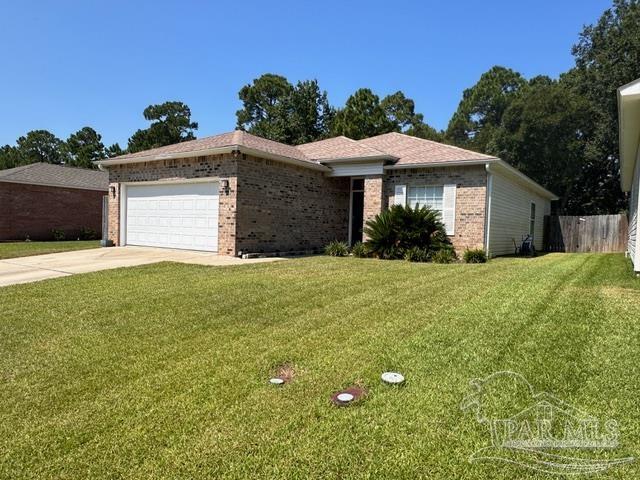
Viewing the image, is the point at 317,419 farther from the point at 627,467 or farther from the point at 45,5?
the point at 45,5

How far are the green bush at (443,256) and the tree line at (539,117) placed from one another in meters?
20.6

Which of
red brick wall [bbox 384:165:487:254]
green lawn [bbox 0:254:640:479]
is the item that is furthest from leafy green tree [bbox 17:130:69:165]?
green lawn [bbox 0:254:640:479]

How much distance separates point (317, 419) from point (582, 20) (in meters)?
36.0

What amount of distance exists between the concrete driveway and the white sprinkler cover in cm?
760

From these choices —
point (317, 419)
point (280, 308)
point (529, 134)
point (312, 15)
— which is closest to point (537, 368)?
point (317, 419)

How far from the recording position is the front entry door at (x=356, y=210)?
16484 mm

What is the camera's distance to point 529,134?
28.5 m

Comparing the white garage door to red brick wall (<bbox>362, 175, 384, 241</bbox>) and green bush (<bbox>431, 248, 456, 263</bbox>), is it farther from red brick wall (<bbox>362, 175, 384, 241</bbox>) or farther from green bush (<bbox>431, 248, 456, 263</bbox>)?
green bush (<bbox>431, 248, 456, 263</bbox>)

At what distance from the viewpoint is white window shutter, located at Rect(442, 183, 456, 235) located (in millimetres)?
13453

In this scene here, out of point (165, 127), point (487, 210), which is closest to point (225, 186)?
point (487, 210)

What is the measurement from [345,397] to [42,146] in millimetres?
69017

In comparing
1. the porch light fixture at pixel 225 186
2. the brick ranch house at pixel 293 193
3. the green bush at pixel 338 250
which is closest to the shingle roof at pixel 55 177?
the brick ranch house at pixel 293 193

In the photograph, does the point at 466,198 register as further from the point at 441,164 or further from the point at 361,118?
the point at 361,118

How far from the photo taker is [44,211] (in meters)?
22.3
